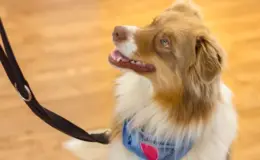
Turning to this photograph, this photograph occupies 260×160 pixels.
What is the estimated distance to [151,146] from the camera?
67.3 inches

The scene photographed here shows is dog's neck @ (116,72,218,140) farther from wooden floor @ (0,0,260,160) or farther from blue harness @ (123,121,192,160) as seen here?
wooden floor @ (0,0,260,160)

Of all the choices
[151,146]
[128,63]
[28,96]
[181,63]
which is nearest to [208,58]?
[181,63]

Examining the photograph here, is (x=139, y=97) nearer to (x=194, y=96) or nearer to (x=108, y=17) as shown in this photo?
(x=194, y=96)

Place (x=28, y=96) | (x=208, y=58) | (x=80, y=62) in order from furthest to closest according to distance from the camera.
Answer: (x=80, y=62) → (x=28, y=96) → (x=208, y=58)

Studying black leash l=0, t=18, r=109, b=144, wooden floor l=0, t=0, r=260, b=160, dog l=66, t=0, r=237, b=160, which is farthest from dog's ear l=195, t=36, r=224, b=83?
wooden floor l=0, t=0, r=260, b=160

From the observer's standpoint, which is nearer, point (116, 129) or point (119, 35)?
point (119, 35)

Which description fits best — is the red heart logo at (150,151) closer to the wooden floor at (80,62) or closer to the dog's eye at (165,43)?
the dog's eye at (165,43)

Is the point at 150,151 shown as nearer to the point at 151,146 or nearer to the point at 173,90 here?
the point at 151,146

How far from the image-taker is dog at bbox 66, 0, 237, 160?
155 cm

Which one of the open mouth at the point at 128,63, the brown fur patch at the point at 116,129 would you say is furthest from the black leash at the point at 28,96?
the open mouth at the point at 128,63

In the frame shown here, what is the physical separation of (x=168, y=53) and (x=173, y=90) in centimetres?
12

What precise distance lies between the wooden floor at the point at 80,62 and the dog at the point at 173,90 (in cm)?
→ 61

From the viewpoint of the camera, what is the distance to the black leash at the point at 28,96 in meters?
1.53

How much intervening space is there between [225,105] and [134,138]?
0.33m
